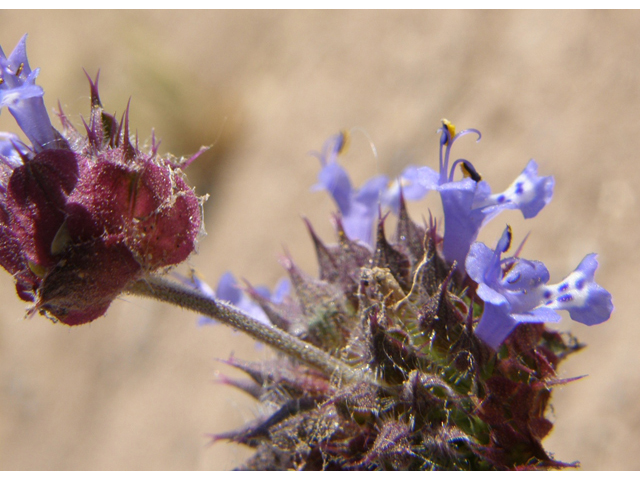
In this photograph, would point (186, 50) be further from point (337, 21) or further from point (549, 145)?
point (549, 145)

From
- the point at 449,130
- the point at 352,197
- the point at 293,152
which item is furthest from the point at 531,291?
the point at 293,152

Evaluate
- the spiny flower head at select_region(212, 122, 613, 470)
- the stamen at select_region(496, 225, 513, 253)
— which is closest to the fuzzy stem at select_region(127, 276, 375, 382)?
the spiny flower head at select_region(212, 122, 613, 470)

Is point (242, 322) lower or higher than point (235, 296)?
higher

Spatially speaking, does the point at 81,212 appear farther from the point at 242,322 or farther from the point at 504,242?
the point at 504,242

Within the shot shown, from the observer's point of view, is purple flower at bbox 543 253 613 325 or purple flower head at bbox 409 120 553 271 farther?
purple flower head at bbox 409 120 553 271

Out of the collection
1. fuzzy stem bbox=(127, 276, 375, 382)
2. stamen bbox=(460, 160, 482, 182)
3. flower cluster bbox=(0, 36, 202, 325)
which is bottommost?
fuzzy stem bbox=(127, 276, 375, 382)

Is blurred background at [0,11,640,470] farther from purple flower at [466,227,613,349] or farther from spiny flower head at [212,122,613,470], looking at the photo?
purple flower at [466,227,613,349]

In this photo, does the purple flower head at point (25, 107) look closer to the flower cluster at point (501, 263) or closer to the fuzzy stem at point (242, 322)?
the fuzzy stem at point (242, 322)
